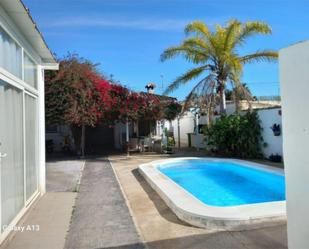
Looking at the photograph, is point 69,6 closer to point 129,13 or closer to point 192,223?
Result: point 129,13

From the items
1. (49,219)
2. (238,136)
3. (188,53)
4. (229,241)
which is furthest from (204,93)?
(229,241)

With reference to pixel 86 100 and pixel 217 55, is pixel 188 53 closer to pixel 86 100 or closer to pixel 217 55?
pixel 217 55

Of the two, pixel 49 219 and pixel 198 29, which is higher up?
pixel 198 29

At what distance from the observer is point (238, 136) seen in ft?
52.5

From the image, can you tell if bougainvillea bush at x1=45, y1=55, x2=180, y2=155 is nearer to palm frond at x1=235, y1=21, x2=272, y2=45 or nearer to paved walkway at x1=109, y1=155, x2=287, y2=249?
palm frond at x1=235, y1=21, x2=272, y2=45

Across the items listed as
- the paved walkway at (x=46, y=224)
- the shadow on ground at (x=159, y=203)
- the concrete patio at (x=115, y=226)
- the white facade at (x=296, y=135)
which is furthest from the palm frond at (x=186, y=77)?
the white facade at (x=296, y=135)

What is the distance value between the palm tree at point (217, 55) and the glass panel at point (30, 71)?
10195mm

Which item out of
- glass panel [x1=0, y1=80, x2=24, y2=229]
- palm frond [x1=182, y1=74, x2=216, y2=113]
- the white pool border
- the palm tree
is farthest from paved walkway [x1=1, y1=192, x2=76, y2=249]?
the palm tree

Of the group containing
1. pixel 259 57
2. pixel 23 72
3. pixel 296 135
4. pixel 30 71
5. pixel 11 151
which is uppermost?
pixel 259 57

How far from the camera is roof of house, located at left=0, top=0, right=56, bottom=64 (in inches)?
214

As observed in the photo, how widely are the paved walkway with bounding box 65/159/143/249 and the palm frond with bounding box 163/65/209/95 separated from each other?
910 centimetres

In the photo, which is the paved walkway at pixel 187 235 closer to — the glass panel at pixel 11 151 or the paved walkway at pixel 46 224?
the paved walkway at pixel 46 224

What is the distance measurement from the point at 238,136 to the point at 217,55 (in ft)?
13.4

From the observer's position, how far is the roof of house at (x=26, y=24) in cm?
543
